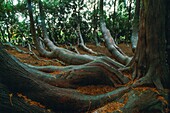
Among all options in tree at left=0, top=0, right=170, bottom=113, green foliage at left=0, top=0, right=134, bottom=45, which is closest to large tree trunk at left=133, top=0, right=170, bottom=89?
tree at left=0, top=0, right=170, bottom=113

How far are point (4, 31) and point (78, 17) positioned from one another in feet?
22.1

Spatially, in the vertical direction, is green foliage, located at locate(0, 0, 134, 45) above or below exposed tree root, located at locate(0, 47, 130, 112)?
above

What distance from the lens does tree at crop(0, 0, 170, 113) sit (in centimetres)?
314

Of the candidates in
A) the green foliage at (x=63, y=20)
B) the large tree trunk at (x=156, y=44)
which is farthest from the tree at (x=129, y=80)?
the green foliage at (x=63, y=20)

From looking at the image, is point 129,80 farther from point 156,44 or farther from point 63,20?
point 63,20

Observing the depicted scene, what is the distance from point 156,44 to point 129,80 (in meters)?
1.04

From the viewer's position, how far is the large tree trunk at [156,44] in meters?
4.20

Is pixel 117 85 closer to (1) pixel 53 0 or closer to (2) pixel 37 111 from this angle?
(2) pixel 37 111

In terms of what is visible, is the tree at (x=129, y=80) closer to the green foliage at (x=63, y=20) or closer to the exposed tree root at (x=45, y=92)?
the exposed tree root at (x=45, y=92)

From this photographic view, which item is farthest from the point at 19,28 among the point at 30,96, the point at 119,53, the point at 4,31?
the point at 30,96

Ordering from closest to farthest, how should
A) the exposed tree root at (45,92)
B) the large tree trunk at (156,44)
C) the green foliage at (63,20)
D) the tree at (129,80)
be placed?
the exposed tree root at (45,92), the tree at (129,80), the large tree trunk at (156,44), the green foliage at (63,20)

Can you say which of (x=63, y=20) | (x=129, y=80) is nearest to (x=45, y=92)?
(x=129, y=80)

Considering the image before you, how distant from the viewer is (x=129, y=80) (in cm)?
462

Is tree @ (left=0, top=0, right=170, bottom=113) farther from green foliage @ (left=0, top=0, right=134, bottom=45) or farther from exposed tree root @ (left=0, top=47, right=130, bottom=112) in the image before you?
green foliage @ (left=0, top=0, right=134, bottom=45)
